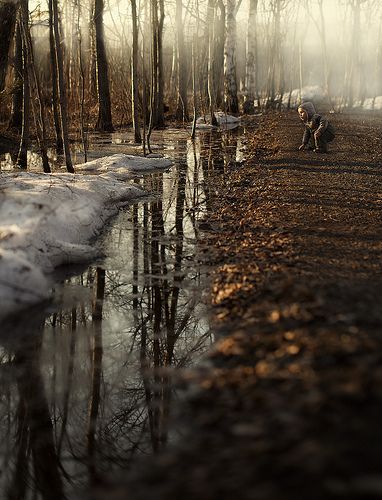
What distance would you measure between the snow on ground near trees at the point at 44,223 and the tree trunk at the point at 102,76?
10.2 metres

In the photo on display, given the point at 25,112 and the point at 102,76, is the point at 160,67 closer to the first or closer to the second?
the point at 102,76

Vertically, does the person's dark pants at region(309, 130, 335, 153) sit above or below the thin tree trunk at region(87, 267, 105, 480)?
above

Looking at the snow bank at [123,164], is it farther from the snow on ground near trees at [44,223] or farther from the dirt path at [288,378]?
the dirt path at [288,378]

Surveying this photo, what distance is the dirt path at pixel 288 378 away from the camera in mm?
1975

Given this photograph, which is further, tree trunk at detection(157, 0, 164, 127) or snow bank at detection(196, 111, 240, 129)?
snow bank at detection(196, 111, 240, 129)

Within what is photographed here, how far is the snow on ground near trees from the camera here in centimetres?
455

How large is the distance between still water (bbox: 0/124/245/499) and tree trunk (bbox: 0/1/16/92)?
4.95m

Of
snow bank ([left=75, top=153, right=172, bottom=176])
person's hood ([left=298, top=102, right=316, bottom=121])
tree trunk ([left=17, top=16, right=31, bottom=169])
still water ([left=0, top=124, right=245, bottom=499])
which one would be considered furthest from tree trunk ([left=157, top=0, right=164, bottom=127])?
still water ([left=0, top=124, right=245, bottom=499])

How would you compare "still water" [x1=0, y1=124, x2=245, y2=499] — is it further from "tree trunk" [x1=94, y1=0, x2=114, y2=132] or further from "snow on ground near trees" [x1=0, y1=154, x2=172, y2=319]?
"tree trunk" [x1=94, y1=0, x2=114, y2=132]

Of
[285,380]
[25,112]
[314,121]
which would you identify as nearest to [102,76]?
[25,112]

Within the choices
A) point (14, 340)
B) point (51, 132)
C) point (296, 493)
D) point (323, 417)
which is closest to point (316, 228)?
point (14, 340)

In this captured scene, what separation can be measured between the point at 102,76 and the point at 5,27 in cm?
887

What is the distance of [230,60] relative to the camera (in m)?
24.1

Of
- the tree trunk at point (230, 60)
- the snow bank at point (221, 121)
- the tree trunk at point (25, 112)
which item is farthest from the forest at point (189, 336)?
the tree trunk at point (230, 60)
